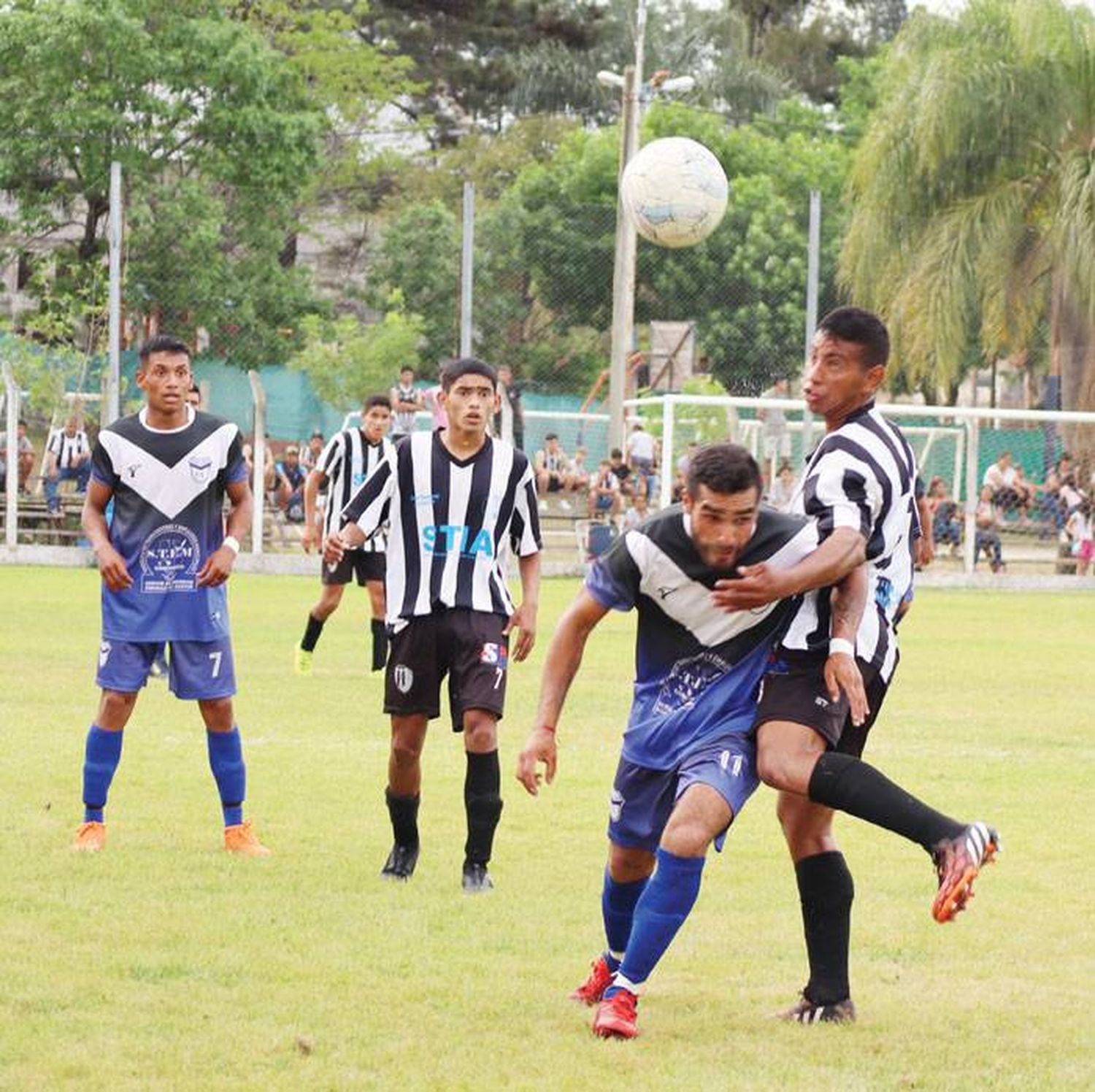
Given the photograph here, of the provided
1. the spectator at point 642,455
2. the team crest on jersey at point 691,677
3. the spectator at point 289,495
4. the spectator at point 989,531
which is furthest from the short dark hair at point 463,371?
the spectator at point 989,531

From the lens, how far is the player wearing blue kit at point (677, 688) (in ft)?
18.2

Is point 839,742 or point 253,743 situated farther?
point 253,743

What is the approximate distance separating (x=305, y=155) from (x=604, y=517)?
475 inches

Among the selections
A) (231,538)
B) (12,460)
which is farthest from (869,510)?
(12,460)

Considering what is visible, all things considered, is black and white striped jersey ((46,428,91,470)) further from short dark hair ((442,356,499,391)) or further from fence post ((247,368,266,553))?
short dark hair ((442,356,499,391))

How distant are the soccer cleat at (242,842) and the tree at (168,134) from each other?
898 inches

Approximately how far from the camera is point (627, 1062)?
533 cm

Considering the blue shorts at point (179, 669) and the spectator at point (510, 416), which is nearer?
the blue shorts at point (179, 669)

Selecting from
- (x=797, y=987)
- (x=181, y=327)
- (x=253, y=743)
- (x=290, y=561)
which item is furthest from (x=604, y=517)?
(x=797, y=987)

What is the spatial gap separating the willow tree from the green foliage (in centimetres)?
760

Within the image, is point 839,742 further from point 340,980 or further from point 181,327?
point 181,327

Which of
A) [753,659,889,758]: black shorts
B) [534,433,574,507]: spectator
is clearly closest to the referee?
[753,659,889,758]: black shorts

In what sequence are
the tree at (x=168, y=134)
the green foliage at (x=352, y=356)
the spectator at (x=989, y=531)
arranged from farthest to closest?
1. the green foliage at (x=352, y=356)
2. the tree at (x=168, y=134)
3. the spectator at (x=989, y=531)

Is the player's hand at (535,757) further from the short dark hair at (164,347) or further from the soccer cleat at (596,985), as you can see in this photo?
the short dark hair at (164,347)
